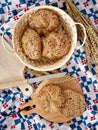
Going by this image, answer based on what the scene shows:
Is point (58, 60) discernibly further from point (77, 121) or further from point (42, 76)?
point (77, 121)

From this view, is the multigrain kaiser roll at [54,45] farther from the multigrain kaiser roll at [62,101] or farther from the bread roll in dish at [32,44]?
the multigrain kaiser roll at [62,101]

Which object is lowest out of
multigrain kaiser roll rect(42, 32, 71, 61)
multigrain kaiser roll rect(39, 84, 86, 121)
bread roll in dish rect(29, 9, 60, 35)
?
multigrain kaiser roll rect(39, 84, 86, 121)

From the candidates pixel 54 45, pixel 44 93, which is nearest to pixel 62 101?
pixel 44 93

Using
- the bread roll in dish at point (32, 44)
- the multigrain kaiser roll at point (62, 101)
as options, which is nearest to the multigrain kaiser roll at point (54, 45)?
the bread roll in dish at point (32, 44)

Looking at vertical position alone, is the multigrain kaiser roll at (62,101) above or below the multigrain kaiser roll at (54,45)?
below

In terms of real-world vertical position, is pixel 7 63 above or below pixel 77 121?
above

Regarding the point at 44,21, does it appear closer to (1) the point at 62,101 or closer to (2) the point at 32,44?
(2) the point at 32,44

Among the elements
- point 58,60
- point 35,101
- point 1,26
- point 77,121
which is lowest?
point 77,121

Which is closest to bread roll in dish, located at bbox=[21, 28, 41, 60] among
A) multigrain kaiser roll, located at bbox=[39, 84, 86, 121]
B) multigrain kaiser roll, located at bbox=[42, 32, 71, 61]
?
multigrain kaiser roll, located at bbox=[42, 32, 71, 61]

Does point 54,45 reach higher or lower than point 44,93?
higher

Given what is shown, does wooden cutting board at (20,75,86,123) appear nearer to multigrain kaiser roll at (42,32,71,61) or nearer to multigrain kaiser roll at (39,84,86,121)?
multigrain kaiser roll at (39,84,86,121)

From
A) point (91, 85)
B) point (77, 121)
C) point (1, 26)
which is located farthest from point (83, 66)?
point (1, 26)
